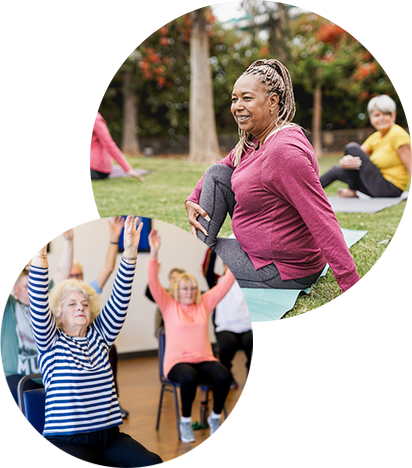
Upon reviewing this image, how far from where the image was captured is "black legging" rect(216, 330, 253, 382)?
8.20 feet

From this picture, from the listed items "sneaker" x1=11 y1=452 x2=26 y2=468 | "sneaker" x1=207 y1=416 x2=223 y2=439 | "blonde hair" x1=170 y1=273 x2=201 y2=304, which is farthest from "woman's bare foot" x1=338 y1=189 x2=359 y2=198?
"sneaker" x1=11 y1=452 x2=26 y2=468

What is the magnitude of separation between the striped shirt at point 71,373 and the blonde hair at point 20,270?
0.32 m

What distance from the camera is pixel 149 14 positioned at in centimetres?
340

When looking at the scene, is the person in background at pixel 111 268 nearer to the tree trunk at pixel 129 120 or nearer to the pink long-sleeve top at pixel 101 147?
the pink long-sleeve top at pixel 101 147

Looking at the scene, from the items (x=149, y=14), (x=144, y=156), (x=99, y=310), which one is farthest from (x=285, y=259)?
(x=149, y=14)

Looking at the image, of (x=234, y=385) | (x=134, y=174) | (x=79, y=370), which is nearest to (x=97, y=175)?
(x=134, y=174)

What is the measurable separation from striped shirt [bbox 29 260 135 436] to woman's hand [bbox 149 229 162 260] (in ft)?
1.33

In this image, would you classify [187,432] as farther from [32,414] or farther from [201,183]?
[201,183]

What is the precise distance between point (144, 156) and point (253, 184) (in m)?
1.38

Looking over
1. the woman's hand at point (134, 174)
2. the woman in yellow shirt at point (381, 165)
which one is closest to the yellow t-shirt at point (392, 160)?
the woman in yellow shirt at point (381, 165)

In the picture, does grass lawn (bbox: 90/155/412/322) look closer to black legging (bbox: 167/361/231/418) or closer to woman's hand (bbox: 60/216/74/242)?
black legging (bbox: 167/361/231/418)

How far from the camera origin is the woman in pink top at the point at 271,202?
2240 millimetres

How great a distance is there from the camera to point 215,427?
2.51m

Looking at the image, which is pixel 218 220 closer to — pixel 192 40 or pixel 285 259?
pixel 285 259
